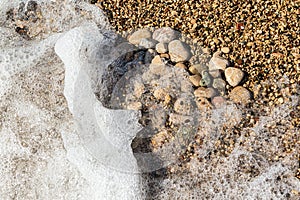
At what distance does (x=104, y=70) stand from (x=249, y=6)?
1733 millimetres

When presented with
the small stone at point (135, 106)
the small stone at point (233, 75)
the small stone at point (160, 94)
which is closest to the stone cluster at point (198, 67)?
the small stone at point (233, 75)

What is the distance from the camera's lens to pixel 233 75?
382 centimetres

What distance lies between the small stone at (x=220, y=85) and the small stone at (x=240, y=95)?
4.0 inches

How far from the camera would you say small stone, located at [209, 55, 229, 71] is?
12.7ft

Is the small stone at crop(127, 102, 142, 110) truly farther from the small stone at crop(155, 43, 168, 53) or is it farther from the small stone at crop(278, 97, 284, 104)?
the small stone at crop(278, 97, 284, 104)

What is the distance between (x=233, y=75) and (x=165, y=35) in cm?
88

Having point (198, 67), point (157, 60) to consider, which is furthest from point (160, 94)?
point (198, 67)

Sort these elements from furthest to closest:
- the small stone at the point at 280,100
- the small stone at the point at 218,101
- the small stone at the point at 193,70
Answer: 1. the small stone at the point at 193,70
2. the small stone at the point at 218,101
3. the small stone at the point at 280,100

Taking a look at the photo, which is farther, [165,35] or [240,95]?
[165,35]

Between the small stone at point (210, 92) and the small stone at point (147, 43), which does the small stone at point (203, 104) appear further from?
the small stone at point (147, 43)

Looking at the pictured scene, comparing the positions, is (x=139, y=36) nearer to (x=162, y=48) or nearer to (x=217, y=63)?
(x=162, y=48)

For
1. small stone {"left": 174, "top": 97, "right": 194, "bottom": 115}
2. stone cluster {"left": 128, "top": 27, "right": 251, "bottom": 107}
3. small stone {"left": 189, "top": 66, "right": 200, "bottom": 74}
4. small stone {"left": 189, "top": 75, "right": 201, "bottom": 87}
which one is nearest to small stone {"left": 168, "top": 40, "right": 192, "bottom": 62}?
stone cluster {"left": 128, "top": 27, "right": 251, "bottom": 107}

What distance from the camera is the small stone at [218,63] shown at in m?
3.88

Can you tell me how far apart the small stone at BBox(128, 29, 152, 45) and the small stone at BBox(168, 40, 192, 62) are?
333mm
